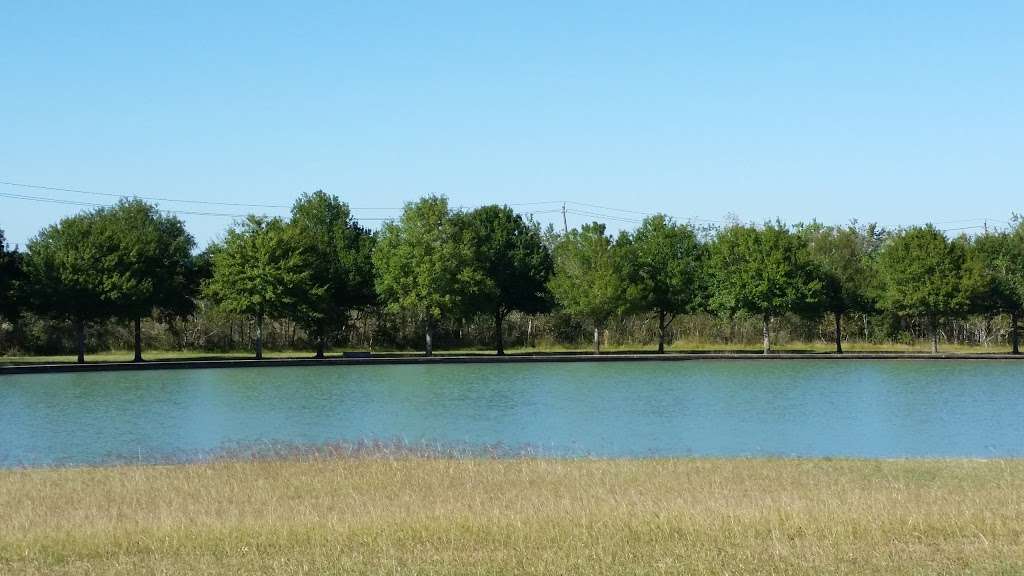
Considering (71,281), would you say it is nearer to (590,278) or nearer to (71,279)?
(71,279)

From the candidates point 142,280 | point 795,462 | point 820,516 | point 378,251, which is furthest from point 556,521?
point 378,251

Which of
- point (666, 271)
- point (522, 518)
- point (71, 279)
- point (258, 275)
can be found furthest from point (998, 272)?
point (522, 518)

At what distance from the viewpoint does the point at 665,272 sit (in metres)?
81.5

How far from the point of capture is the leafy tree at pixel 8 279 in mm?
63594

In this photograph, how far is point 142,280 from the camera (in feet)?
226

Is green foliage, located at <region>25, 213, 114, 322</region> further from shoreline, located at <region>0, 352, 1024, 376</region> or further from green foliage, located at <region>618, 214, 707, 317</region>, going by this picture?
green foliage, located at <region>618, 214, 707, 317</region>

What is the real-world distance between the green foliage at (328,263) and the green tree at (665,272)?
18.3 m

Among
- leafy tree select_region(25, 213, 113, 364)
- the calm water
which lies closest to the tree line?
leafy tree select_region(25, 213, 113, 364)

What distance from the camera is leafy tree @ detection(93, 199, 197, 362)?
6694cm

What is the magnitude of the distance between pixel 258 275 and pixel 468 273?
13.4m

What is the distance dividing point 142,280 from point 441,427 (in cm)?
4123

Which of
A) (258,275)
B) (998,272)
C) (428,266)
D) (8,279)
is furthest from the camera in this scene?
(998,272)

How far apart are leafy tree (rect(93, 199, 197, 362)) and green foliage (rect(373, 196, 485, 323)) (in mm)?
12485

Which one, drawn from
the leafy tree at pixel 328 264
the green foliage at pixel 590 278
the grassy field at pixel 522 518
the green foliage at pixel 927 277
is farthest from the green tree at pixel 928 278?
the grassy field at pixel 522 518
